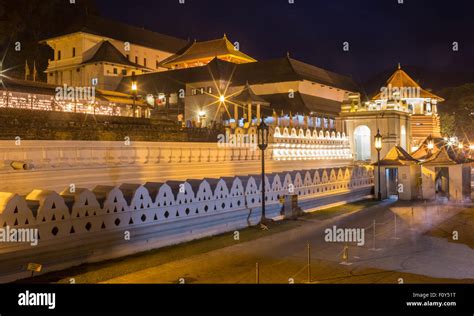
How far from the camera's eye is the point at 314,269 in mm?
10266

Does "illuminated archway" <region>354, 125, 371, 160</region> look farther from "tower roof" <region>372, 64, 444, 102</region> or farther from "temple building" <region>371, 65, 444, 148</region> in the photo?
"tower roof" <region>372, 64, 444, 102</region>

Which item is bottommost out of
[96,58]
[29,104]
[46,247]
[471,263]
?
[471,263]

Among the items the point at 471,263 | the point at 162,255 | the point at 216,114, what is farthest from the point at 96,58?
the point at 471,263

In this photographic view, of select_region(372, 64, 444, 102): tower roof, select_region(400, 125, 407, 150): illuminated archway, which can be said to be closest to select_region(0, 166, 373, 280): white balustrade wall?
select_region(400, 125, 407, 150): illuminated archway

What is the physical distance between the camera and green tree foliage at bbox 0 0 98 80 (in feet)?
187

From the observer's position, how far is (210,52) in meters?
59.9

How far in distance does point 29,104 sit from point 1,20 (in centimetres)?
3960

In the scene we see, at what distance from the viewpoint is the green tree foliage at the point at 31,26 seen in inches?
2243

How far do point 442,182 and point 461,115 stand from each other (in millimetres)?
45782

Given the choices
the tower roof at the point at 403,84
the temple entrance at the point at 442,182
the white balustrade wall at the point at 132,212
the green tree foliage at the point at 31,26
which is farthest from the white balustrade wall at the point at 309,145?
the green tree foliage at the point at 31,26

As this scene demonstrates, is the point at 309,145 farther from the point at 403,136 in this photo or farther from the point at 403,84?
the point at 403,84

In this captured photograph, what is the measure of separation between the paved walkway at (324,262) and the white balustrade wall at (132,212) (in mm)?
1570

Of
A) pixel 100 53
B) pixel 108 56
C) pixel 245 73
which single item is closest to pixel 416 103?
pixel 245 73
